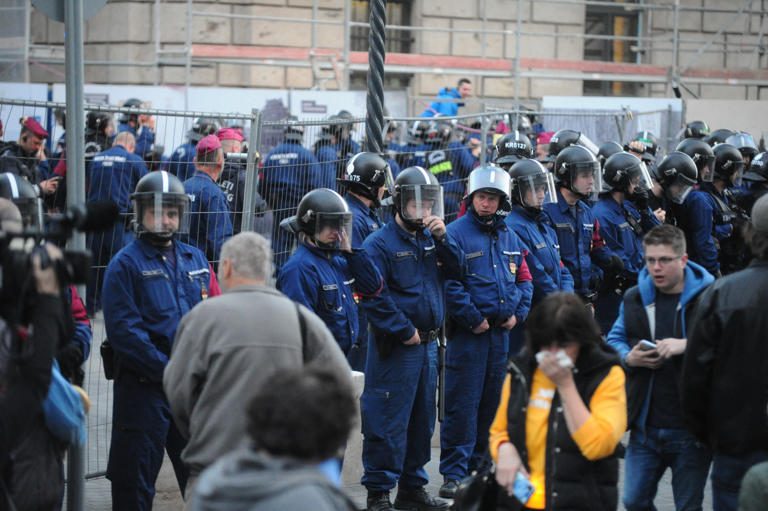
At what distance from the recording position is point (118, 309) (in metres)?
6.48

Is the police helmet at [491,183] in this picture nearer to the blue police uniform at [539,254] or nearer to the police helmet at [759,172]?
the blue police uniform at [539,254]

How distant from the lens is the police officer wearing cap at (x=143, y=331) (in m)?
6.45

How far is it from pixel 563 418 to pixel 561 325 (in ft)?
1.17

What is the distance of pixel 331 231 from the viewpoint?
7.23 meters

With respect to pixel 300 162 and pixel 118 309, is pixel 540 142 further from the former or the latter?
pixel 118 309

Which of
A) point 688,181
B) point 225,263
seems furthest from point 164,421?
point 688,181

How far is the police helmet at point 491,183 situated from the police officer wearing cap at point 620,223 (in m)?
2.01

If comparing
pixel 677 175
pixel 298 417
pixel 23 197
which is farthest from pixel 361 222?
pixel 298 417

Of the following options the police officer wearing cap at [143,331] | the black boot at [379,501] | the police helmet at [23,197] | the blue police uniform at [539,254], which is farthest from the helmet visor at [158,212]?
the blue police uniform at [539,254]

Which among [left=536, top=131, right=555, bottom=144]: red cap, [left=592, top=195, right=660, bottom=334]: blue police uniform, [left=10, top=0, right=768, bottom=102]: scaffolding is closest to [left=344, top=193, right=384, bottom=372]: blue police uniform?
[left=592, top=195, right=660, bottom=334]: blue police uniform

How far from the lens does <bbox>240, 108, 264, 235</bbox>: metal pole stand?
8.41 m

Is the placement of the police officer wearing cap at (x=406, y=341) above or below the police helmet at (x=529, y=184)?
below

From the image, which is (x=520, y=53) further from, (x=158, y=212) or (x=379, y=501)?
(x=158, y=212)

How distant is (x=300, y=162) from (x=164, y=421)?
4059 mm
